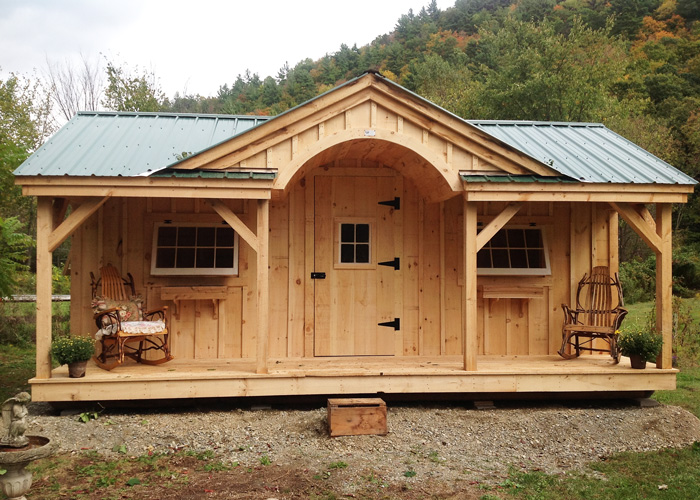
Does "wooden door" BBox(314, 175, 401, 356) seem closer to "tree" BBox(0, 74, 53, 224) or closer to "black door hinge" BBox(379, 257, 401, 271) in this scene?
"black door hinge" BBox(379, 257, 401, 271)

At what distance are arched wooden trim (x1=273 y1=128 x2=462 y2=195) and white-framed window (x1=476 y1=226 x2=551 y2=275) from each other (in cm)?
154

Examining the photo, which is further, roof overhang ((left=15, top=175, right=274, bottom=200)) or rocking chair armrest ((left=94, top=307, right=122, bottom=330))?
rocking chair armrest ((left=94, top=307, right=122, bottom=330))

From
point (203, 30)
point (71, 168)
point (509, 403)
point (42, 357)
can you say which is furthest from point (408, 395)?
point (203, 30)

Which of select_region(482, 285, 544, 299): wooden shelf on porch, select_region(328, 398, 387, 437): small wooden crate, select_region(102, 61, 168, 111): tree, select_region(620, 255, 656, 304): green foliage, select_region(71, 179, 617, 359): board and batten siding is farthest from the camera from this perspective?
select_region(102, 61, 168, 111): tree

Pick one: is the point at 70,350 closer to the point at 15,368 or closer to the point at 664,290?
the point at 15,368

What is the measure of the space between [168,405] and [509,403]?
376cm

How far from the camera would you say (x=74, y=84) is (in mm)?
22406

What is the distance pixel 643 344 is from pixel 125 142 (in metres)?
6.24

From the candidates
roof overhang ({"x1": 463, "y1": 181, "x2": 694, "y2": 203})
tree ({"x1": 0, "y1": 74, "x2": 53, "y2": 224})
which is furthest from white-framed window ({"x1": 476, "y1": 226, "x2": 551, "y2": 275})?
tree ({"x1": 0, "y1": 74, "x2": 53, "y2": 224})

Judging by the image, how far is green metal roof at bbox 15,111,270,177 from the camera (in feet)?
20.0

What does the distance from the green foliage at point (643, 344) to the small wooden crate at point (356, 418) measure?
2.99m

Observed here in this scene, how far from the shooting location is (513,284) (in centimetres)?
767

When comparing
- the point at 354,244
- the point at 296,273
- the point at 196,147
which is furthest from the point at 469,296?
the point at 196,147

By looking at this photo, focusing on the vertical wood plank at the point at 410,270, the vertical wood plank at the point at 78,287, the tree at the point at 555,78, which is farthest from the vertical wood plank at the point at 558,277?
the tree at the point at 555,78
